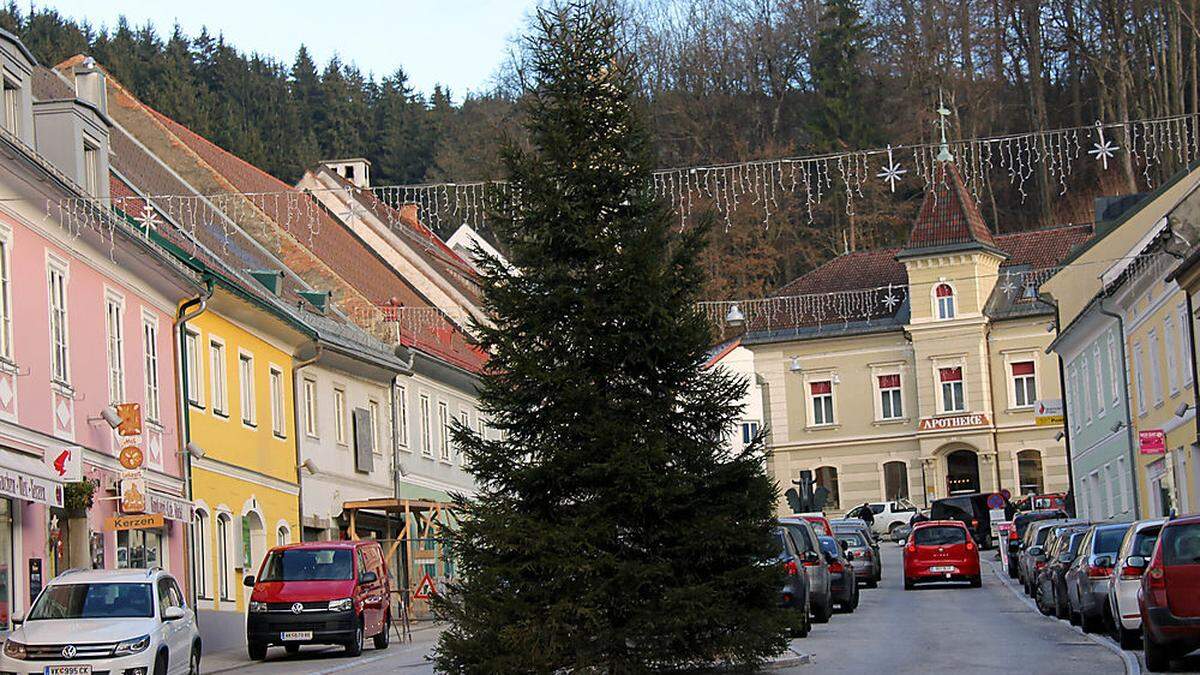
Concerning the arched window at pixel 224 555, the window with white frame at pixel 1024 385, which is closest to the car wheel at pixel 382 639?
the arched window at pixel 224 555

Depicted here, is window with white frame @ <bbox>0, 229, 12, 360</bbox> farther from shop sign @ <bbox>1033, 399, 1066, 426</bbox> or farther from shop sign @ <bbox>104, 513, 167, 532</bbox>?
shop sign @ <bbox>1033, 399, 1066, 426</bbox>

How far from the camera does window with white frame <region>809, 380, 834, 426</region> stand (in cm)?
7900

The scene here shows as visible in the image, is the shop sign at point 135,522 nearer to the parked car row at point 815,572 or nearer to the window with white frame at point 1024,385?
the parked car row at point 815,572

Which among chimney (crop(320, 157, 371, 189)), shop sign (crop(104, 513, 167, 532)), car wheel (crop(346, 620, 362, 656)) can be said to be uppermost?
chimney (crop(320, 157, 371, 189))

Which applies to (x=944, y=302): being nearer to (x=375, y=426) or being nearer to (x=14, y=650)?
(x=375, y=426)

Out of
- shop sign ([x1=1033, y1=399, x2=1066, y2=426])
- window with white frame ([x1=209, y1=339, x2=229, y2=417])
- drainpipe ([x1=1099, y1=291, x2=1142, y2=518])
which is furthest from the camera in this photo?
shop sign ([x1=1033, y1=399, x2=1066, y2=426])

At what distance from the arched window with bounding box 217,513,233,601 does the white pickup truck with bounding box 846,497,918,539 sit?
1606 inches

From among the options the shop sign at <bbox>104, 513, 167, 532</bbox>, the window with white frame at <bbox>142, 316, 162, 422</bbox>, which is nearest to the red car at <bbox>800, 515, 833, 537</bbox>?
the window with white frame at <bbox>142, 316, 162, 422</bbox>

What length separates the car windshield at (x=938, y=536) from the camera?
41.7 metres

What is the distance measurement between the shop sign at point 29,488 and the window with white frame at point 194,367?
321 inches

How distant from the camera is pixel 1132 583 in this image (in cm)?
2084

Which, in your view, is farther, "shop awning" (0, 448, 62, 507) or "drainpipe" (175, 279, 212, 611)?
"drainpipe" (175, 279, 212, 611)

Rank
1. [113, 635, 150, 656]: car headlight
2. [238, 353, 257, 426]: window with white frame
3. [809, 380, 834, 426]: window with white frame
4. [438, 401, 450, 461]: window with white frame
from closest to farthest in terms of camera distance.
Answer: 1. [113, 635, 150, 656]: car headlight
2. [238, 353, 257, 426]: window with white frame
3. [438, 401, 450, 461]: window with white frame
4. [809, 380, 834, 426]: window with white frame

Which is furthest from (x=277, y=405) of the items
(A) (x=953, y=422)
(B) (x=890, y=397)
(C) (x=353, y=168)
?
(B) (x=890, y=397)
